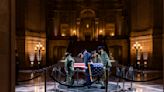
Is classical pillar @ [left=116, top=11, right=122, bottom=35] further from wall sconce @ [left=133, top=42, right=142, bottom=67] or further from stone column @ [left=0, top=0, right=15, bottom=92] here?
stone column @ [left=0, top=0, right=15, bottom=92]

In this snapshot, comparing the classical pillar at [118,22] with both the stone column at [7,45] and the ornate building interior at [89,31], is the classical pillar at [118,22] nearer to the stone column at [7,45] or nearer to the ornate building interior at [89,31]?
the ornate building interior at [89,31]

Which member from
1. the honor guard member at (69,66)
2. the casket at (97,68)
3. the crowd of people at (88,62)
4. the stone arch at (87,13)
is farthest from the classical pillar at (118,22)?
the casket at (97,68)

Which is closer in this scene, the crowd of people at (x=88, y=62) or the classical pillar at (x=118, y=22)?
the crowd of people at (x=88, y=62)

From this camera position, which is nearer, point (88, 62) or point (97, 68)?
point (97, 68)

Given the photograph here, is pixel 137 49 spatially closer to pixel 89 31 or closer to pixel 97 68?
pixel 89 31

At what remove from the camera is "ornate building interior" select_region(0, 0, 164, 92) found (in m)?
35.2

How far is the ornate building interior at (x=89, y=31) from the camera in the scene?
1388 inches

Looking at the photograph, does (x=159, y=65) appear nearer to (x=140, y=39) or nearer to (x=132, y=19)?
(x=140, y=39)

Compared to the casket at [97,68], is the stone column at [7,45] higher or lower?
higher

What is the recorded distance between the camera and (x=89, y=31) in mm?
45844

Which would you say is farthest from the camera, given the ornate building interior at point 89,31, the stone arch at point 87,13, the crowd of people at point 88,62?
the stone arch at point 87,13

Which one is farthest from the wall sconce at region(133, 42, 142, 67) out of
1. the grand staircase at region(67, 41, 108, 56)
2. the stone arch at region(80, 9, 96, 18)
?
the stone arch at region(80, 9, 96, 18)

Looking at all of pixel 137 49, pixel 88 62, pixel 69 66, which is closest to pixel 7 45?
pixel 69 66

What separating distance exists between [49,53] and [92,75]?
2619cm
